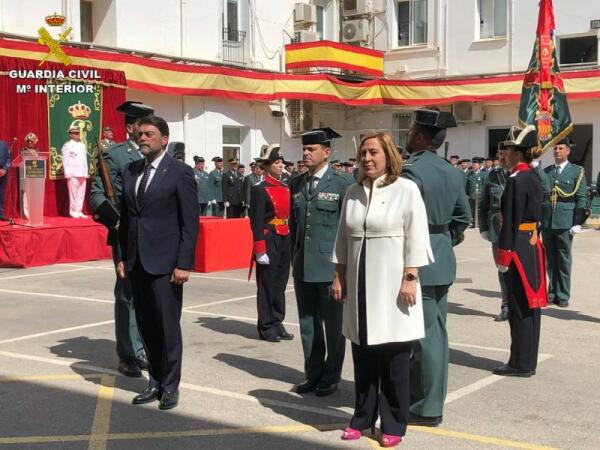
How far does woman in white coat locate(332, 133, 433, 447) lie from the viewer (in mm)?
4867

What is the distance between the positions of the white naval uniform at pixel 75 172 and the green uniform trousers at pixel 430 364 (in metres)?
12.6

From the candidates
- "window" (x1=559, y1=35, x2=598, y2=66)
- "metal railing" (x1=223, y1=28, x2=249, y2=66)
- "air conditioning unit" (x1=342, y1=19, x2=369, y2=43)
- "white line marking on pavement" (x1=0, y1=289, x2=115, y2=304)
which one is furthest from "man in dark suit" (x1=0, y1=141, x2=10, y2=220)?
"window" (x1=559, y1=35, x2=598, y2=66)

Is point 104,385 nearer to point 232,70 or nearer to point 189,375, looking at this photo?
point 189,375

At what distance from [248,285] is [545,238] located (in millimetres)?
4171

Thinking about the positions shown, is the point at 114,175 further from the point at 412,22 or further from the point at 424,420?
the point at 412,22

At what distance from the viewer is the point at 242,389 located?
6422 millimetres

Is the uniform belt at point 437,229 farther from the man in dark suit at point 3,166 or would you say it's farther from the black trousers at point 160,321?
the man in dark suit at point 3,166

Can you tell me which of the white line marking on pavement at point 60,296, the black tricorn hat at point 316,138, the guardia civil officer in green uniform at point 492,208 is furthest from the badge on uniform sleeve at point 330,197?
the white line marking on pavement at point 60,296

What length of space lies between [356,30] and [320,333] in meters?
26.8

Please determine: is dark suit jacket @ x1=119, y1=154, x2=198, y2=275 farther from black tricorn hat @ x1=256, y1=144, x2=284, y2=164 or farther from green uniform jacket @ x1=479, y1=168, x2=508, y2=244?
green uniform jacket @ x1=479, y1=168, x2=508, y2=244

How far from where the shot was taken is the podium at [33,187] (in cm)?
1464

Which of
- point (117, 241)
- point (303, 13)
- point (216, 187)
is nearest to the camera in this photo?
point (117, 241)

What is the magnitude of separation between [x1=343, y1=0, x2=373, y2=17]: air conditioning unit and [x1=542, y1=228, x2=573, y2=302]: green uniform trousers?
2238 cm

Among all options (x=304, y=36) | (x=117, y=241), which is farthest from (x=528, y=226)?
(x=304, y=36)
